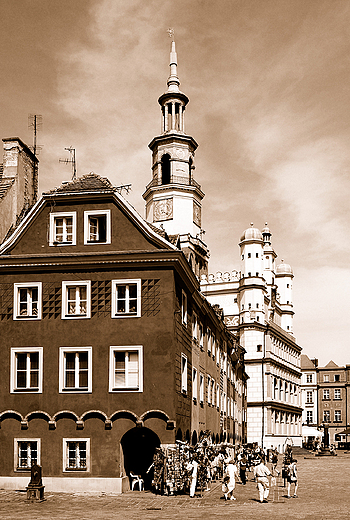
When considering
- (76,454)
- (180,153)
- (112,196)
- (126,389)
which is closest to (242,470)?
(126,389)

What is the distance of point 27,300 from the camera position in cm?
3262

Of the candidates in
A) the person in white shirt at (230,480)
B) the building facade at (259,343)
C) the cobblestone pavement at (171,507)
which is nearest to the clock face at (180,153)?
the building facade at (259,343)

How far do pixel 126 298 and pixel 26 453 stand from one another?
8108 mm

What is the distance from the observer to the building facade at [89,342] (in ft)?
99.5

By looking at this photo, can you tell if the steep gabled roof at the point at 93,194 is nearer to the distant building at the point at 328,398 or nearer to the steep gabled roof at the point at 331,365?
the distant building at the point at 328,398

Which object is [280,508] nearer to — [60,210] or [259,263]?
[60,210]

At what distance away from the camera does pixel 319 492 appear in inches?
1340

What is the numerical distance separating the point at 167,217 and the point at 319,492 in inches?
1562

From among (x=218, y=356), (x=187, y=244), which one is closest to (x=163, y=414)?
(x=218, y=356)

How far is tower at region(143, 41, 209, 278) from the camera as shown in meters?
68.0

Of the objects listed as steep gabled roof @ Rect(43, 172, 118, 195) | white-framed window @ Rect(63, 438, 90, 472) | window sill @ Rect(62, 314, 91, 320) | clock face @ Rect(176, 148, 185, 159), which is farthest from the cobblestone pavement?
clock face @ Rect(176, 148, 185, 159)

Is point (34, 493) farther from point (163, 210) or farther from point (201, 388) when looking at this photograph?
point (163, 210)

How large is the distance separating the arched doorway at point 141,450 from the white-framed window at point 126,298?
5.23 meters

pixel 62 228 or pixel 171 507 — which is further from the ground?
pixel 62 228
